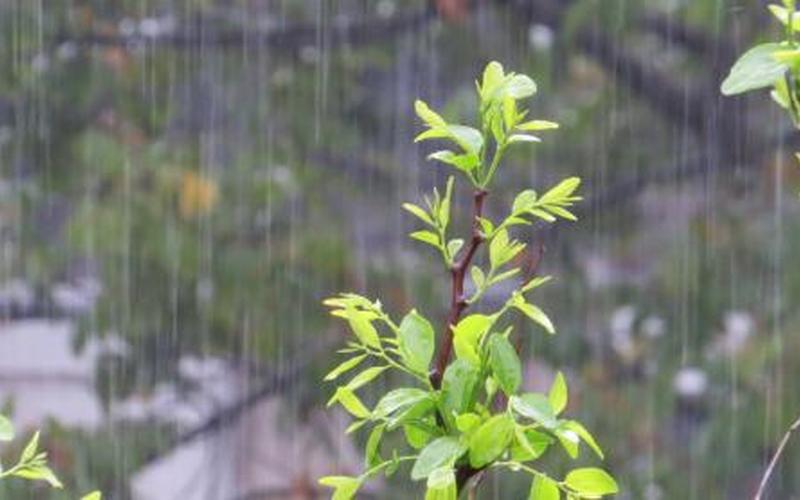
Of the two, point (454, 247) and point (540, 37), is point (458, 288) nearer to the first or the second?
point (454, 247)

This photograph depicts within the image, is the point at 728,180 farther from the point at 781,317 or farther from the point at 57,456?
the point at 57,456

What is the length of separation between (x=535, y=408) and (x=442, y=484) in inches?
2.1

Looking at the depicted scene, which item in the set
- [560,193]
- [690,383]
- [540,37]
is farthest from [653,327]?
[560,193]

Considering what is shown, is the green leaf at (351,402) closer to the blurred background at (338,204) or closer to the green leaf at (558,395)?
the green leaf at (558,395)

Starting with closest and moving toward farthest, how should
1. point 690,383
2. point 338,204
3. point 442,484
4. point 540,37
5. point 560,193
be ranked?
point 442,484 < point 560,193 < point 690,383 < point 540,37 < point 338,204

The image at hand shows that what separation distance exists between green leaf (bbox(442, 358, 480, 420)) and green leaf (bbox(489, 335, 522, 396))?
11mm

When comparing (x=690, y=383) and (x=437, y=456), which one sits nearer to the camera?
(x=437, y=456)

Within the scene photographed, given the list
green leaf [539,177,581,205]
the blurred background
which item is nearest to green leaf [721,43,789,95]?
→ green leaf [539,177,581,205]

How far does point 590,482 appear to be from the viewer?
81 centimetres

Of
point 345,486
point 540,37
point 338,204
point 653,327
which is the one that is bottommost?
point 653,327

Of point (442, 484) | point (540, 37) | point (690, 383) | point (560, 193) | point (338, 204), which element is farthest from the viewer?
point (338, 204)

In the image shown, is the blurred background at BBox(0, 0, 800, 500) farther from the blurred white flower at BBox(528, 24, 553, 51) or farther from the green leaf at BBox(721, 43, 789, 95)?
the green leaf at BBox(721, 43, 789, 95)

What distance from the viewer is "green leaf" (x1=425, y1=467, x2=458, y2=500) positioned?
75 cm

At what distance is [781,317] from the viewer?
3574mm
